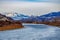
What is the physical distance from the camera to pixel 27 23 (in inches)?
151

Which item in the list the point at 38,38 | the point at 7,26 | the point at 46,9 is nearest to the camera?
the point at 38,38

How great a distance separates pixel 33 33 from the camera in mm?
3539

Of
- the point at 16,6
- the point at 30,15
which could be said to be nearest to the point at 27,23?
the point at 30,15

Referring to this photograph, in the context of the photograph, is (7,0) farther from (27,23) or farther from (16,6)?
(27,23)

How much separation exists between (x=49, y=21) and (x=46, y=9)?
0.97 feet

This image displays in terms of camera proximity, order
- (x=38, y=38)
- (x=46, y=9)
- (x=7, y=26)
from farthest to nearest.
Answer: (x=46, y=9), (x=7, y=26), (x=38, y=38)

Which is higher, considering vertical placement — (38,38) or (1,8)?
(1,8)

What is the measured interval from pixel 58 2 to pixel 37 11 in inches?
21.8

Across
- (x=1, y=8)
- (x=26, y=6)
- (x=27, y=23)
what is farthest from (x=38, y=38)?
(x=1, y=8)

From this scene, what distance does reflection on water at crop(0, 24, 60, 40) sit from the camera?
332cm

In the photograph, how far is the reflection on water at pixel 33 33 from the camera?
3.32 metres

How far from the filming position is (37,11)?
12.6 ft

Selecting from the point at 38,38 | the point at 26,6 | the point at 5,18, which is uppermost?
the point at 26,6

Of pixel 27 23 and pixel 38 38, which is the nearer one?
pixel 38 38
